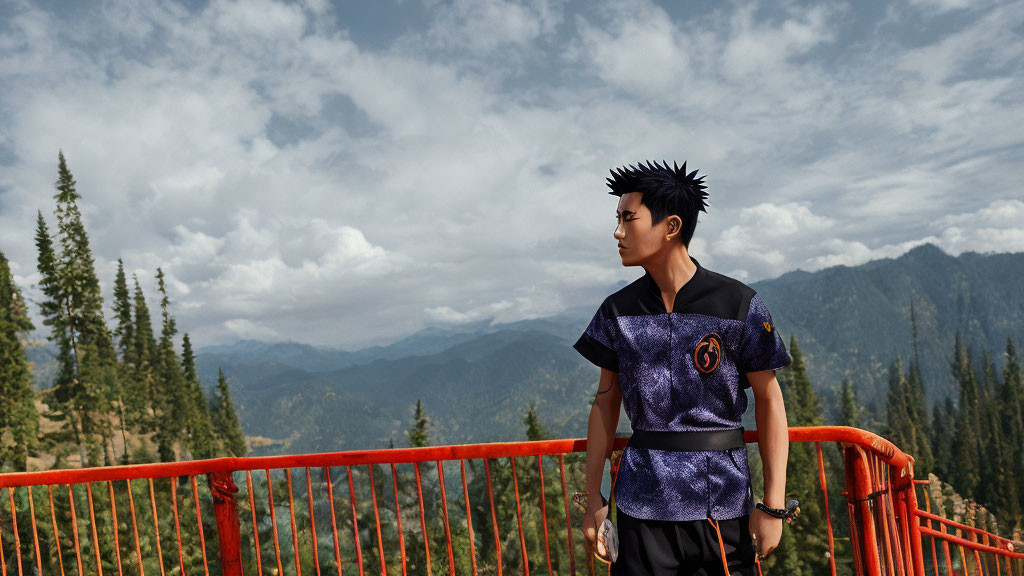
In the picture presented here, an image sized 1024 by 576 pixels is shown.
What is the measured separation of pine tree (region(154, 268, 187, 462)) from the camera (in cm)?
5556

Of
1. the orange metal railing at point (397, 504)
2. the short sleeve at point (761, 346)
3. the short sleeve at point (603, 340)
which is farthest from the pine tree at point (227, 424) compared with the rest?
the short sleeve at point (761, 346)

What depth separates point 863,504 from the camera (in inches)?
134

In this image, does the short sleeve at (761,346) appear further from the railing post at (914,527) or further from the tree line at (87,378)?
the tree line at (87,378)


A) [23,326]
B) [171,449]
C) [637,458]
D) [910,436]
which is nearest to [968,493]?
[910,436]

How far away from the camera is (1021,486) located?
65062 mm

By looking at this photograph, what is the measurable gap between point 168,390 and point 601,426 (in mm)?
63371

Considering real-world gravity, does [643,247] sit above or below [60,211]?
below

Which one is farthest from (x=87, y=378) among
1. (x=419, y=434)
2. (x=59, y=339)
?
(x=419, y=434)

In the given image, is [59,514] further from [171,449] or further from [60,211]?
[171,449]

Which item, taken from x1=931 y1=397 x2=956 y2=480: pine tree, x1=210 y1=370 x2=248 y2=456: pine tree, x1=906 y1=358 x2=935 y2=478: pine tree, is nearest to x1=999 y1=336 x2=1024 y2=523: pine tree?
x1=931 y1=397 x2=956 y2=480: pine tree

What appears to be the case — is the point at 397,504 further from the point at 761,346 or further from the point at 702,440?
the point at 761,346

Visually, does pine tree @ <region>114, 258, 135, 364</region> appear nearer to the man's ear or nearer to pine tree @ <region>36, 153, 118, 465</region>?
pine tree @ <region>36, 153, 118, 465</region>

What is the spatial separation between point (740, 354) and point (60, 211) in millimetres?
51469

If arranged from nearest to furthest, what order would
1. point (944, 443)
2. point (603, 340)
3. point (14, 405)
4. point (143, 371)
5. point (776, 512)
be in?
point (776, 512)
point (603, 340)
point (14, 405)
point (143, 371)
point (944, 443)
